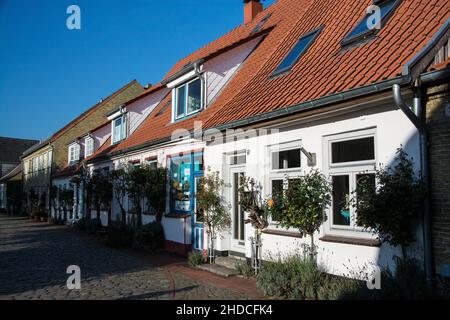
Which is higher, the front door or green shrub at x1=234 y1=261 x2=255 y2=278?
the front door

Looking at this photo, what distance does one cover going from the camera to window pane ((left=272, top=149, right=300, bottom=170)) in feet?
28.1

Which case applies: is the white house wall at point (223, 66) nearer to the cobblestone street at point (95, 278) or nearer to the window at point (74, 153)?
the cobblestone street at point (95, 278)

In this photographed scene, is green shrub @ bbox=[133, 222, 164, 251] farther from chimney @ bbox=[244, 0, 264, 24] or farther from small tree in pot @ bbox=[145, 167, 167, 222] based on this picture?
chimney @ bbox=[244, 0, 264, 24]

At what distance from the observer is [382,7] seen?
8656 millimetres

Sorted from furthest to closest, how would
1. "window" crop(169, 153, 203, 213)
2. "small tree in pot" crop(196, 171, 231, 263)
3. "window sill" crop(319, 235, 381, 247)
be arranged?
"window" crop(169, 153, 203, 213) → "small tree in pot" crop(196, 171, 231, 263) → "window sill" crop(319, 235, 381, 247)

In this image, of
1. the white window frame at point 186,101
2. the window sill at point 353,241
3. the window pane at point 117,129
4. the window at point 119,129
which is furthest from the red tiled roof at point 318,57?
the window pane at point 117,129

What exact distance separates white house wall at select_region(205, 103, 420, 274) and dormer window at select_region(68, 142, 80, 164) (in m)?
20.7

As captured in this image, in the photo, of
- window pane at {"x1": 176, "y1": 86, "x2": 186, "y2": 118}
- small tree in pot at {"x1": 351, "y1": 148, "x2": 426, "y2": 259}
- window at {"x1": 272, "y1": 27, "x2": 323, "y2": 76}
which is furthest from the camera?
window pane at {"x1": 176, "y1": 86, "x2": 186, "y2": 118}

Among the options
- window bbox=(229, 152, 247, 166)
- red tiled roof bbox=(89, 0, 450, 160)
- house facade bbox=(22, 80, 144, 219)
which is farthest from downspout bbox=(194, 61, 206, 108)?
house facade bbox=(22, 80, 144, 219)

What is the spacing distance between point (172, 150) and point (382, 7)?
739 centimetres

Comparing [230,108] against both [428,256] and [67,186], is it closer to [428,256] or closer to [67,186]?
[428,256]

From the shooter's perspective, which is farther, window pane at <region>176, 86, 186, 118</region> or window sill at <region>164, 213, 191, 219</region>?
window pane at <region>176, 86, 186, 118</region>

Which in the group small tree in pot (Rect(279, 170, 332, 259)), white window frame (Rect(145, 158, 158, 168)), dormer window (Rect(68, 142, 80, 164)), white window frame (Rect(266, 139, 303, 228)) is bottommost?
small tree in pot (Rect(279, 170, 332, 259))
